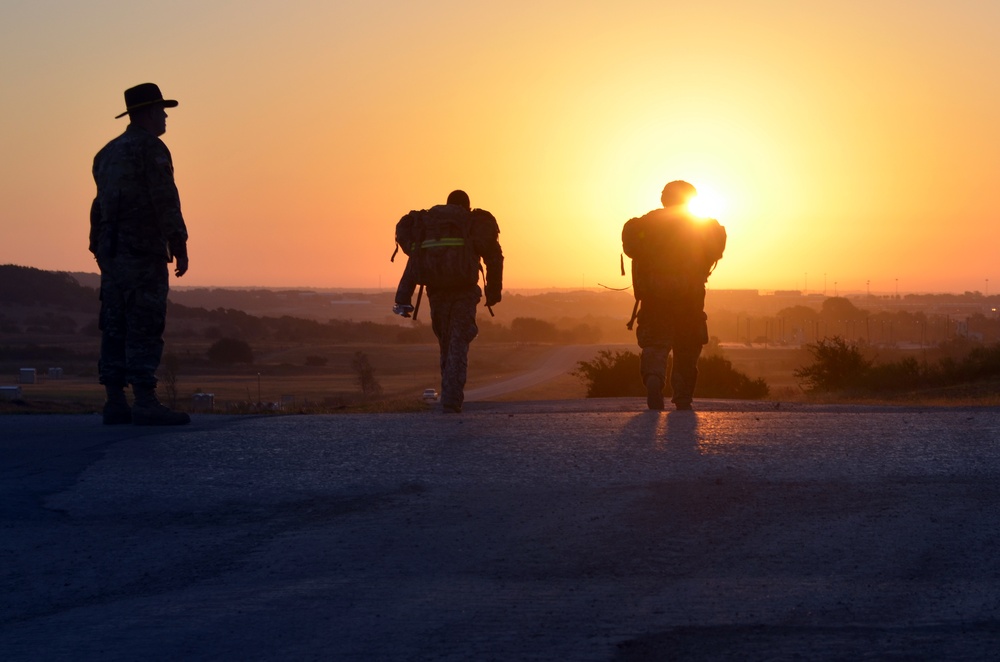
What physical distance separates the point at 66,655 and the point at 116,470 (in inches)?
112

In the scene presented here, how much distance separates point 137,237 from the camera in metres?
8.84

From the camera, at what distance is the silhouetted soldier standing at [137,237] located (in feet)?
28.9

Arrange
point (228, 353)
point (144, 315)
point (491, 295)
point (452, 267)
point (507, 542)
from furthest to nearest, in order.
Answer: point (228, 353)
point (491, 295)
point (452, 267)
point (144, 315)
point (507, 542)

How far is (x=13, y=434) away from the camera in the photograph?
8.97 meters

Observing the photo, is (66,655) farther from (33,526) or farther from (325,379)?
(325,379)

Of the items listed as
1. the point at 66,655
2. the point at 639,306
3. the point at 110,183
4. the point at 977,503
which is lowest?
the point at 66,655

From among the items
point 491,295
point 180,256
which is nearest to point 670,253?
point 491,295

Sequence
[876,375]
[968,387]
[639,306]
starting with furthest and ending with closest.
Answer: [876,375] → [968,387] → [639,306]

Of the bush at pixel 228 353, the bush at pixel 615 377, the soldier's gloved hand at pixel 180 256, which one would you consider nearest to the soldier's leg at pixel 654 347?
the soldier's gloved hand at pixel 180 256

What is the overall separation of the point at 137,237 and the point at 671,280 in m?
4.69

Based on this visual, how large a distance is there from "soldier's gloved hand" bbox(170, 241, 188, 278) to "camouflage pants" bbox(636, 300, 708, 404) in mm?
4160

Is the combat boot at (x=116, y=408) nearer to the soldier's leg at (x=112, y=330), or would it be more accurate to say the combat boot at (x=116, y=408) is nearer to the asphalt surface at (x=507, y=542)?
the soldier's leg at (x=112, y=330)

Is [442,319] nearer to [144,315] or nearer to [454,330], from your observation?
[454,330]

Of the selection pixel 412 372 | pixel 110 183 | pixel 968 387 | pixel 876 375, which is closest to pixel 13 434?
pixel 110 183
